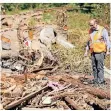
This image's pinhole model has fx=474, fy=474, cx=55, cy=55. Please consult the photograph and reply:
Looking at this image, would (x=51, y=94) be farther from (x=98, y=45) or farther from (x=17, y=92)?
(x=98, y=45)

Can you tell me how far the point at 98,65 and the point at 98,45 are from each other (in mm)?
356

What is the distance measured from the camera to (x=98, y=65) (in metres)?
8.24

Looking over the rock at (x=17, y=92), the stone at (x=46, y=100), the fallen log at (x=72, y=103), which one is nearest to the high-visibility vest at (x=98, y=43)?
the fallen log at (x=72, y=103)

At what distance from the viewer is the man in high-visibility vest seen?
8070mm

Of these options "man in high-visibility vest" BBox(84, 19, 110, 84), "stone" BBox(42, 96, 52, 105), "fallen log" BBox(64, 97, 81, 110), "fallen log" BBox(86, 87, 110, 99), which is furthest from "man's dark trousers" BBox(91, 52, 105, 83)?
"stone" BBox(42, 96, 52, 105)

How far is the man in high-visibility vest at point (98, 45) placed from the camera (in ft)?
26.5

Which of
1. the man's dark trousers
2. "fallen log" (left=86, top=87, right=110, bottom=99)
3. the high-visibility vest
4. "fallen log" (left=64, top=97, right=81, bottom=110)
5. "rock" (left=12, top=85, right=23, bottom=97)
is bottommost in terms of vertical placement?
"fallen log" (left=64, top=97, right=81, bottom=110)

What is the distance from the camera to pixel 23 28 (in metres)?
12.2

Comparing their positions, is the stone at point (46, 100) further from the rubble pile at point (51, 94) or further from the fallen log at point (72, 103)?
the fallen log at point (72, 103)

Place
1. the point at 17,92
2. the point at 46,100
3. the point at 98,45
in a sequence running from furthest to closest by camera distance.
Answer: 1. the point at 98,45
2. the point at 17,92
3. the point at 46,100

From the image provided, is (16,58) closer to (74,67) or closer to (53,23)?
(74,67)

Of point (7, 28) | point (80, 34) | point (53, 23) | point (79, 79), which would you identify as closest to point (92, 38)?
point (79, 79)

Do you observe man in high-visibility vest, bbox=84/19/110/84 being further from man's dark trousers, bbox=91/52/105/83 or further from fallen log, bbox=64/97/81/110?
fallen log, bbox=64/97/81/110

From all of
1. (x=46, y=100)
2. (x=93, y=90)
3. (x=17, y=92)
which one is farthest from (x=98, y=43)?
(x=17, y=92)
